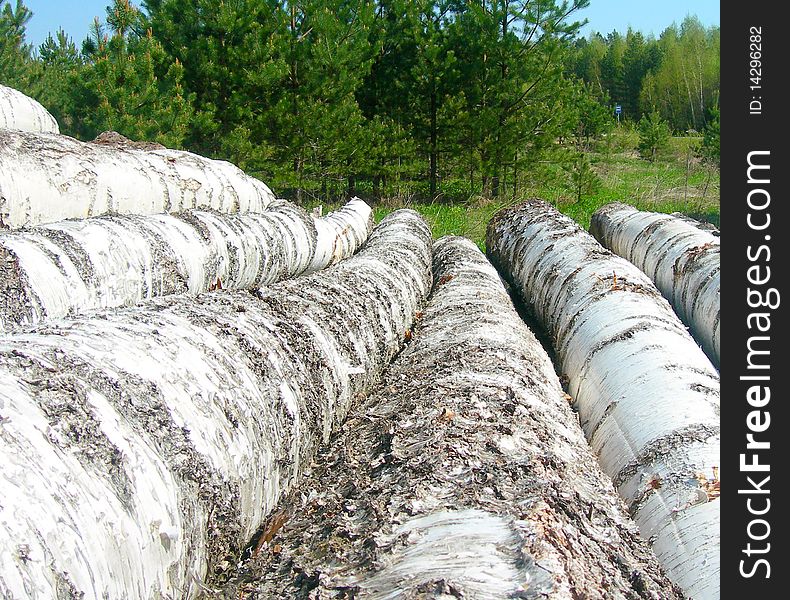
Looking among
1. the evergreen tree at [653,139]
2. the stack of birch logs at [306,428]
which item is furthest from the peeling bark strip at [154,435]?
the evergreen tree at [653,139]

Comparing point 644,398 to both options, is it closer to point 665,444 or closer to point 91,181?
point 665,444

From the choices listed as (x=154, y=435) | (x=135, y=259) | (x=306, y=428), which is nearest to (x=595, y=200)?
(x=135, y=259)

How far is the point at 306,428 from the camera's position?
2158 millimetres

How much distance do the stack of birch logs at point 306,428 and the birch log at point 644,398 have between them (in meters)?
0.01

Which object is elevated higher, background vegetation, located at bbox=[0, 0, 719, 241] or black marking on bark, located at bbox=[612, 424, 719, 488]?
background vegetation, located at bbox=[0, 0, 719, 241]

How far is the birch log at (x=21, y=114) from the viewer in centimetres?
459

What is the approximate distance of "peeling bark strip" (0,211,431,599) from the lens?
1.15m

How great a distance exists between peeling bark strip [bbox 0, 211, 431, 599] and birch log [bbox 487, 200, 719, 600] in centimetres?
114

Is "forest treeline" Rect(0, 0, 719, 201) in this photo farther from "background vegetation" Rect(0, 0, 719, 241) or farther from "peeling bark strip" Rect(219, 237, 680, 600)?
"peeling bark strip" Rect(219, 237, 680, 600)

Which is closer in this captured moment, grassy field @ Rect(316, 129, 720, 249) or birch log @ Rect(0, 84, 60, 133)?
Answer: birch log @ Rect(0, 84, 60, 133)
